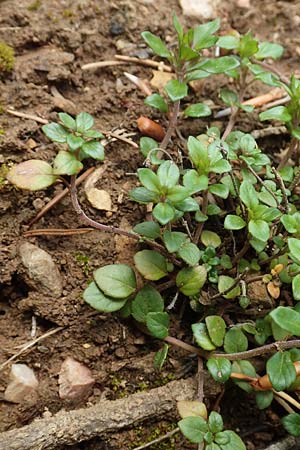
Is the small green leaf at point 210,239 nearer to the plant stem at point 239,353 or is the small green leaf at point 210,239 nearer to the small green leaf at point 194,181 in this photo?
the small green leaf at point 194,181

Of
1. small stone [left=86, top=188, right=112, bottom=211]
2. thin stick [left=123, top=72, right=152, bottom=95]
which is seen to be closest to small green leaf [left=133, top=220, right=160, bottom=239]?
small stone [left=86, top=188, right=112, bottom=211]

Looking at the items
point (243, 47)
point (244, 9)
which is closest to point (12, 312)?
point (243, 47)

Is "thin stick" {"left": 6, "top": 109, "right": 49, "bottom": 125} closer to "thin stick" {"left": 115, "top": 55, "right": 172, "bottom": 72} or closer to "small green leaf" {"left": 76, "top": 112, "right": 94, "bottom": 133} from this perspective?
"small green leaf" {"left": 76, "top": 112, "right": 94, "bottom": 133}

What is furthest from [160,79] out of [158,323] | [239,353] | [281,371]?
[281,371]

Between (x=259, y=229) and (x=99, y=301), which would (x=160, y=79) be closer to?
(x=259, y=229)

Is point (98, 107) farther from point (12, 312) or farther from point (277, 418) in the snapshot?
point (277, 418)
